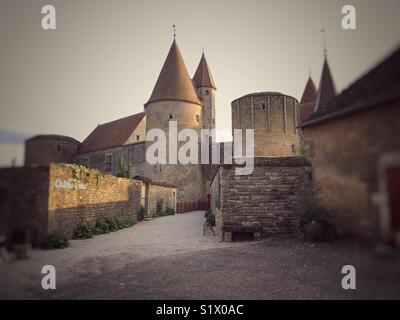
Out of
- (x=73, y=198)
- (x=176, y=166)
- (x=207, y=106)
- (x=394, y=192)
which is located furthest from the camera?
(x=207, y=106)

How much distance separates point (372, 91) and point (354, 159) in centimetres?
31

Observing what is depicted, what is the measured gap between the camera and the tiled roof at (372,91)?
3.89 feet

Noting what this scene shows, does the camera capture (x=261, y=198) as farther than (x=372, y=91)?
Yes

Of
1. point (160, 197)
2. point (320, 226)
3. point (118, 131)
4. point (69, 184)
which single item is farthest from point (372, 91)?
point (118, 131)

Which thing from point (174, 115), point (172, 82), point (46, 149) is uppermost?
point (172, 82)

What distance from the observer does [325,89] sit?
171 centimetres

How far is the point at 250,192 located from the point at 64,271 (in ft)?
26.9

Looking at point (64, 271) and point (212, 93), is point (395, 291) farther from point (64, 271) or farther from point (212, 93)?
point (212, 93)

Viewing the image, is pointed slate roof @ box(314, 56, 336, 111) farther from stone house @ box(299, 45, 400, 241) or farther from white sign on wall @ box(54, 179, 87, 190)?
white sign on wall @ box(54, 179, 87, 190)

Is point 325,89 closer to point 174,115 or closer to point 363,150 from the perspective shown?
point 363,150

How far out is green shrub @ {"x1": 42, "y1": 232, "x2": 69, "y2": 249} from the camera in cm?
175

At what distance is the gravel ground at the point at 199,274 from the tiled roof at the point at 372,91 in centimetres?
66

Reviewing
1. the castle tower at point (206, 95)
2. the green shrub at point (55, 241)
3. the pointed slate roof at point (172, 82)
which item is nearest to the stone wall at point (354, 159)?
the green shrub at point (55, 241)

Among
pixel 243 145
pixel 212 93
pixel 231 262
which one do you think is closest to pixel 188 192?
pixel 243 145
